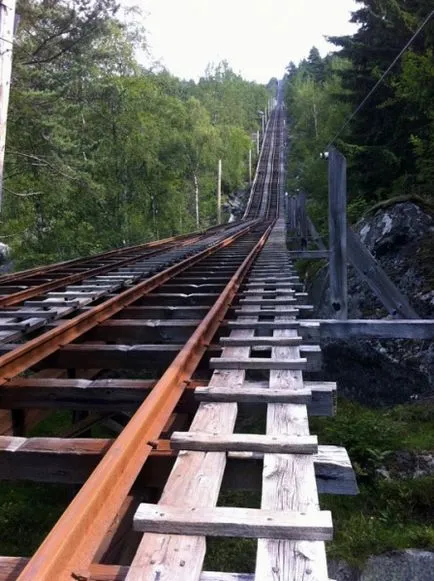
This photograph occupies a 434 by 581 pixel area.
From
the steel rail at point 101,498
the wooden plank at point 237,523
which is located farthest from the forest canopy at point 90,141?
the wooden plank at point 237,523

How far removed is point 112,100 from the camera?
23.6 m

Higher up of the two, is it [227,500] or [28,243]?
[28,243]

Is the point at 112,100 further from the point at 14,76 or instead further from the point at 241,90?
the point at 241,90

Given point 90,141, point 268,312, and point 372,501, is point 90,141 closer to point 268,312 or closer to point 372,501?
point 268,312

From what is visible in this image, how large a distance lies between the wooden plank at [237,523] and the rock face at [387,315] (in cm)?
619

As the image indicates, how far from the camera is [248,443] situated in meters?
2.34

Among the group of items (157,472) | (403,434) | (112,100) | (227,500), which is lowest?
(227,500)

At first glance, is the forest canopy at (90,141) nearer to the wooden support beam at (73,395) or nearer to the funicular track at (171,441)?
the funicular track at (171,441)

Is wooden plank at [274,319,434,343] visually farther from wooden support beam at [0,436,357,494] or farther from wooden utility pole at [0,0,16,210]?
wooden utility pole at [0,0,16,210]

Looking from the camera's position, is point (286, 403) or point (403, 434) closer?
point (286, 403)

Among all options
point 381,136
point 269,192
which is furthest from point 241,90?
point 381,136

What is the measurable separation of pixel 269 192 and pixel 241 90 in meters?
43.7

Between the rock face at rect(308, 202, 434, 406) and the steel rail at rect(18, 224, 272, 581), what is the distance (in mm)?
5367

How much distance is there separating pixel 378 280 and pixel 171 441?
15.1 feet
